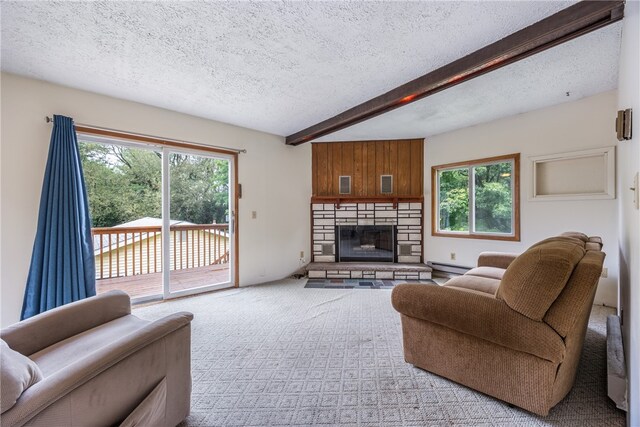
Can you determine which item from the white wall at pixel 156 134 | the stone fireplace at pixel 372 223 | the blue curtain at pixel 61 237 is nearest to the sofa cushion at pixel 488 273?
the stone fireplace at pixel 372 223

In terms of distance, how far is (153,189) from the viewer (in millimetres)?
3213

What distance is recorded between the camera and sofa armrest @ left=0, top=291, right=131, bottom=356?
4.16 feet

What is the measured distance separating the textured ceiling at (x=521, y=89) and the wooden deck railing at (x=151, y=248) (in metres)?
2.65

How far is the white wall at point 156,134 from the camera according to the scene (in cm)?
227

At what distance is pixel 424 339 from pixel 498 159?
3.06m

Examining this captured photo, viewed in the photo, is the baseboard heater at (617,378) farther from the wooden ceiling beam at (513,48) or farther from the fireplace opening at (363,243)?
the fireplace opening at (363,243)

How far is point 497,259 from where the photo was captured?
9.00 ft

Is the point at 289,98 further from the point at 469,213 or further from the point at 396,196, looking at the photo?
the point at 469,213

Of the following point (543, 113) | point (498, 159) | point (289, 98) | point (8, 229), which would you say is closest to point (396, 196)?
point (498, 159)

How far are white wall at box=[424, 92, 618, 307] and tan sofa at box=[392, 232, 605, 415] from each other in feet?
6.85

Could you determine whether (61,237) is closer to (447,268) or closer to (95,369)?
(95,369)

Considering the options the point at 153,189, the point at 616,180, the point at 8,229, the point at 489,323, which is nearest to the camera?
the point at 489,323

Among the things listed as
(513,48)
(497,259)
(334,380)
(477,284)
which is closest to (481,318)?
(477,284)

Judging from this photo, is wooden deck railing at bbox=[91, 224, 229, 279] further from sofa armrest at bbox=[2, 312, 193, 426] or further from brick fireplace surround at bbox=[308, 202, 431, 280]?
sofa armrest at bbox=[2, 312, 193, 426]
